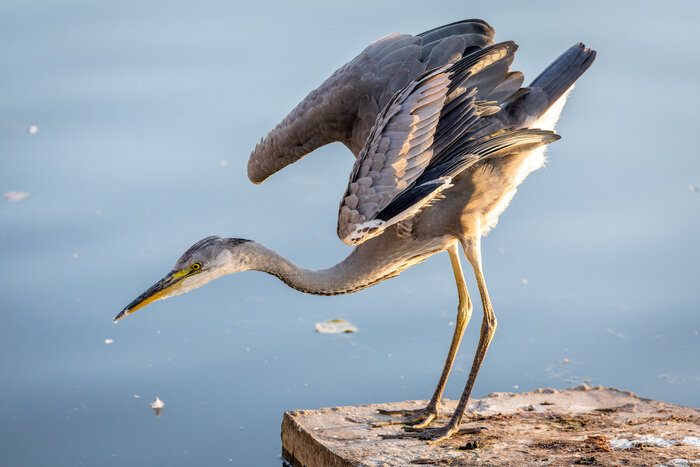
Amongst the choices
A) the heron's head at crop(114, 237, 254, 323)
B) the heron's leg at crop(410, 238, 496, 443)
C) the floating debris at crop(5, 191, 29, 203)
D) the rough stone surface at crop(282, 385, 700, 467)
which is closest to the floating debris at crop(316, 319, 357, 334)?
the rough stone surface at crop(282, 385, 700, 467)

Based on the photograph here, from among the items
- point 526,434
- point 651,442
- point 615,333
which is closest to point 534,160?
point 526,434

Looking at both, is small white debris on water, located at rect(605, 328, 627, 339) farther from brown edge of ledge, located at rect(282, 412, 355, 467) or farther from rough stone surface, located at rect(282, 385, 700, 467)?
brown edge of ledge, located at rect(282, 412, 355, 467)

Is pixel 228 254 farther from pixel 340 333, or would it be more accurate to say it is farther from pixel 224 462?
pixel 340 333

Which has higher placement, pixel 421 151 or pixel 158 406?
pixel 421 151

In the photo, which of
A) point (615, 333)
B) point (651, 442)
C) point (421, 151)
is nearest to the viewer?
point (421, 151)

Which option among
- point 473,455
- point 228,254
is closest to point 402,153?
point 228,254

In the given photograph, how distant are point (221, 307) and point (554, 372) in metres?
2.00

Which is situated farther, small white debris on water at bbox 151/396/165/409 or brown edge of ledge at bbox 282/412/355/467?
small white debris on water at bbox 151/396/165/409

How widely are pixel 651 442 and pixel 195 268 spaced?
7.39 ft

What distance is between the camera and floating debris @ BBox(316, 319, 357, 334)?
21.0 feet

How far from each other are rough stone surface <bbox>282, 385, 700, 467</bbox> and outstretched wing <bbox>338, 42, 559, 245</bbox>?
41.5 inches

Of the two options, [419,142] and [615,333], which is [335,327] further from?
[419,142]

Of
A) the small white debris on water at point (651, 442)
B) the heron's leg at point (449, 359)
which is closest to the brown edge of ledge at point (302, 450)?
the heron's leg at point (449, 359)

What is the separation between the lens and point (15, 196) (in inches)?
289
